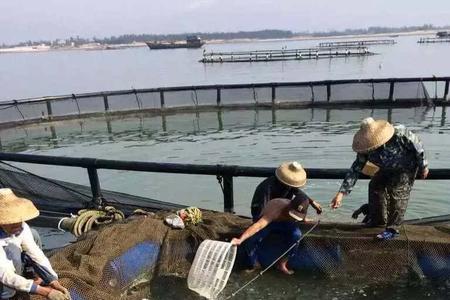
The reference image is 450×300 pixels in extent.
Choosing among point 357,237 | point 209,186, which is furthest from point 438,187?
point 357,237

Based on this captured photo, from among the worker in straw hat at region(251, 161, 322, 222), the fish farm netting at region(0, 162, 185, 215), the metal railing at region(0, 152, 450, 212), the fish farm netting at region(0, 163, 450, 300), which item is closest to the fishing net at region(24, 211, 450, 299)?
the fish farm netting at region(0, 163, 450, 300)

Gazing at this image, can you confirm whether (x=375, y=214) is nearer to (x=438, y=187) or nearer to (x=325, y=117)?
(x=438, y=187)

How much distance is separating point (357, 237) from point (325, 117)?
1545 centimetres

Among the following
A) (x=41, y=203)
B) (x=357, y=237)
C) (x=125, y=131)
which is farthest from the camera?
(x=125, y=131)

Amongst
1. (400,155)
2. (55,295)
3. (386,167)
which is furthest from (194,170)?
(55,295)

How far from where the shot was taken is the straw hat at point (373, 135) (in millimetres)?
4848

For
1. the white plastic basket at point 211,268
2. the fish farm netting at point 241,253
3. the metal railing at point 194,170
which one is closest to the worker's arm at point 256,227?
the white plastic basket at point 211,268

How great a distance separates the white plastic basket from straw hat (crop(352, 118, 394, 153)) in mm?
1717

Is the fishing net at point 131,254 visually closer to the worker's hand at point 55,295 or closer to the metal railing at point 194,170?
the worker's hand at point 55,295

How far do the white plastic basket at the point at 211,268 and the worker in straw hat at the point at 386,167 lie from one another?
4.10 feet

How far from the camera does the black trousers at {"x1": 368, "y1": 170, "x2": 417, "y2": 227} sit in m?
5.26

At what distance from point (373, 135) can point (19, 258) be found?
3.47 m

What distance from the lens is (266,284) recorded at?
5.33 metres

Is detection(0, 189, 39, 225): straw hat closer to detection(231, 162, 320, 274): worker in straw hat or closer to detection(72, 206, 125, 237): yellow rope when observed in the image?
detection(231, 162, 320, 274): worker in straw hat
